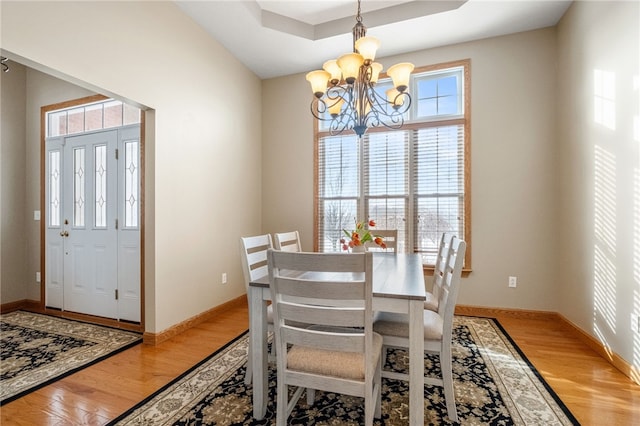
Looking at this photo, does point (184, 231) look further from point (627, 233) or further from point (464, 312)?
point (627, 233)

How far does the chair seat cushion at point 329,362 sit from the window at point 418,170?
2.47m

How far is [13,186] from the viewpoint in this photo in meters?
3.71

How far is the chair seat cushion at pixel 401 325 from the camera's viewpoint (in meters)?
1.71

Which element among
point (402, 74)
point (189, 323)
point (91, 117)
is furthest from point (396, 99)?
point (91, 117)

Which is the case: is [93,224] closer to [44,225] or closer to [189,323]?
[44,225]

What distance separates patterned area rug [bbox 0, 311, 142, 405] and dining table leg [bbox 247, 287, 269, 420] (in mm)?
1543

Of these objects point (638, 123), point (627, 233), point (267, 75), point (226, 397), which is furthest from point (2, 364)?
point (638, 123)

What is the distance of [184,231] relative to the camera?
3.09 meters

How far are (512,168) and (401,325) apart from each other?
8.36ft

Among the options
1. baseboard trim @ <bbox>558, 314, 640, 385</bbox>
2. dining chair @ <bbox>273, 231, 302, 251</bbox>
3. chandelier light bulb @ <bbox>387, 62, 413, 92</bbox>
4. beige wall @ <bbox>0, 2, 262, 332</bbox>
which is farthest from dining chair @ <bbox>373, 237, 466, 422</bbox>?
beige wall @ <bbox>0, 2, 262, 332</bbox>

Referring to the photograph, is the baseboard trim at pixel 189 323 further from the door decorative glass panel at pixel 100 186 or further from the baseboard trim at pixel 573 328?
the baseboard trim at pixel 573 328

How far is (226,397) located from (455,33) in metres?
4.00

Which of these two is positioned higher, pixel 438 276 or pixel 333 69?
pixel 333 69

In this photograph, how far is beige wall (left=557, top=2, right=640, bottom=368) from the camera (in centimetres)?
214
